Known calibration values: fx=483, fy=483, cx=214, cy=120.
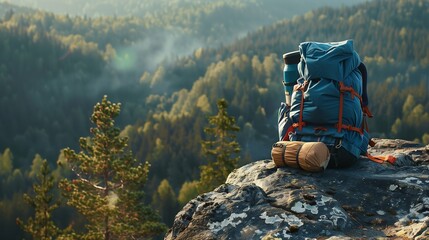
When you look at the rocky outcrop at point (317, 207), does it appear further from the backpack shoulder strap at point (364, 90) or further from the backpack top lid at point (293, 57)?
the backpack top lid at point (293, 57)

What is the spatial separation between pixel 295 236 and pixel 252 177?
8.16 feet

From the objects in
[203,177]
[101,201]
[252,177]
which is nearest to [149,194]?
[203,177]

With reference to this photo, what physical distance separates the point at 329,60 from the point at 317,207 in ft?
8.91

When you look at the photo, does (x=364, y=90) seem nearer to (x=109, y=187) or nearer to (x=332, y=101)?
(x=332, y=101)

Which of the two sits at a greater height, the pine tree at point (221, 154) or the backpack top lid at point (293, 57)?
the backpack top lid at point (293, 57)

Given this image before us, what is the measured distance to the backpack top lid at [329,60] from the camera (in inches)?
318

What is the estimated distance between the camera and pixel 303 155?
7.57 meters

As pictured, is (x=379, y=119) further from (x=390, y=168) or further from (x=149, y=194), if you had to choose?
(x=390, y=168)

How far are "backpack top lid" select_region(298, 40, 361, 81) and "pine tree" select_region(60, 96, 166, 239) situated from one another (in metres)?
19.5

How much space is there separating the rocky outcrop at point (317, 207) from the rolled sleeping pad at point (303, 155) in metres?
0.18

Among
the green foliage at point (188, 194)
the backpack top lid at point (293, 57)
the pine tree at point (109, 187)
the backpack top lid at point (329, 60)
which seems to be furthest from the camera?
the green foliage at point (188, 194)

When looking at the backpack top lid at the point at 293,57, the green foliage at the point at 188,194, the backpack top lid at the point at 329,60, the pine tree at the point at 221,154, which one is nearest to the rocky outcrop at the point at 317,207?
the backpack top lid at the point at 329,60

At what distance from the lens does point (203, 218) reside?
6594 mm

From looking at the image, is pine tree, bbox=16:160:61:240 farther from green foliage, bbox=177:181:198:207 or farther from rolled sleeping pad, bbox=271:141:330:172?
green foliage, bbox=177:181:198:207
